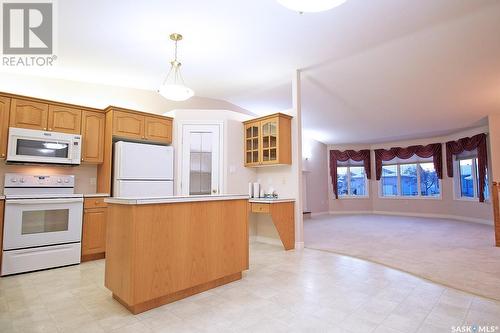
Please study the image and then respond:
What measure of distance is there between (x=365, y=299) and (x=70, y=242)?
3.44 m

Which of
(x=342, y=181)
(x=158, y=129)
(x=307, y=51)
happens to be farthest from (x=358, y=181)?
(x=158, y=129)

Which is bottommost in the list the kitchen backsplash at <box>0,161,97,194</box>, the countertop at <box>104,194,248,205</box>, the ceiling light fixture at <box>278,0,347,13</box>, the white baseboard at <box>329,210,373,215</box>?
the white baseboard at <box>329,210,373,215</box>

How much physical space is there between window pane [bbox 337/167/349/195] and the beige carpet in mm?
3260

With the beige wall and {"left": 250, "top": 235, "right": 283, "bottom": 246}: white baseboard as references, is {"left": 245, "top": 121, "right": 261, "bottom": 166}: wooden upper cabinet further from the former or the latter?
the beige wall

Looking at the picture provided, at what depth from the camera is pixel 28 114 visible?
3.63m

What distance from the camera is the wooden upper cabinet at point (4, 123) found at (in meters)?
3.42

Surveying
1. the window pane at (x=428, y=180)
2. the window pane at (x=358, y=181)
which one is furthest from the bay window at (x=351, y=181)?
the window pane at (x=428, y=180)

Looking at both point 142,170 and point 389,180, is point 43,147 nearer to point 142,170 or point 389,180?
point 142,170

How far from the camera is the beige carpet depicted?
289 cm

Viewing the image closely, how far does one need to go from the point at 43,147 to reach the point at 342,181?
→ 8.71 meters

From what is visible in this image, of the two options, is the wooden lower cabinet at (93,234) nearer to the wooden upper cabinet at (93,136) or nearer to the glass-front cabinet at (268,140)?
the wooden upper cabinet at (93,136)

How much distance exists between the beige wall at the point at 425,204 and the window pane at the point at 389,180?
234 mm

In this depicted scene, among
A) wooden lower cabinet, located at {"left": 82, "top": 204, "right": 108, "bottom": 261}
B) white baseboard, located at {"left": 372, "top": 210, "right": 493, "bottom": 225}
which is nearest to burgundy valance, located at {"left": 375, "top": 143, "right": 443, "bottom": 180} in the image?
white baseboard, located at {"left": 372, "top": 210, "right": 493, "bottom": 225}

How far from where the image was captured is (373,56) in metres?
4.03
